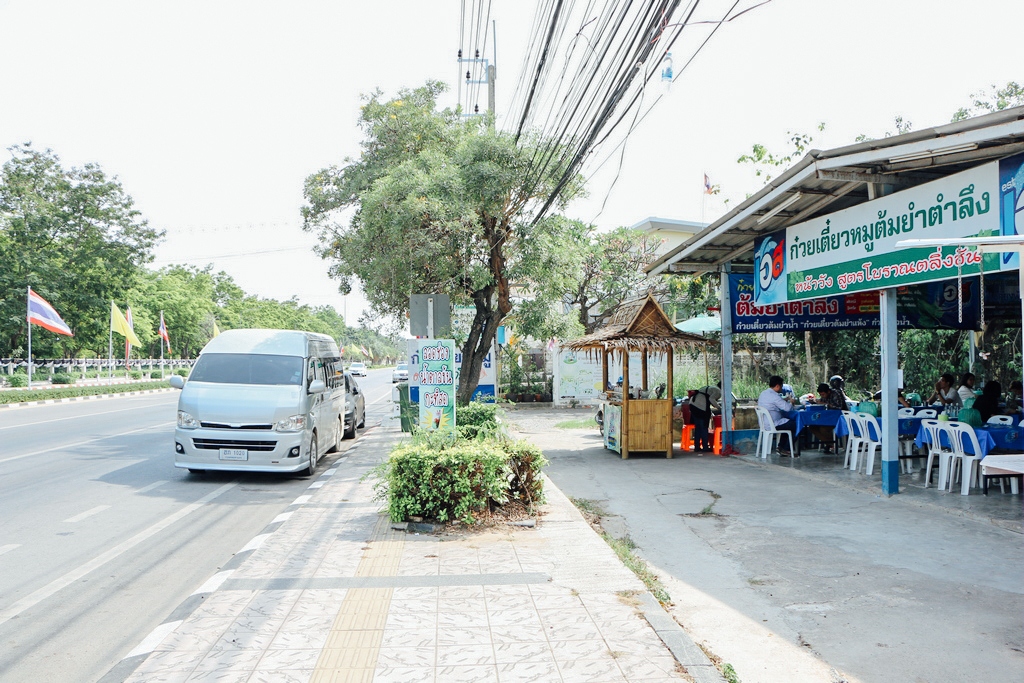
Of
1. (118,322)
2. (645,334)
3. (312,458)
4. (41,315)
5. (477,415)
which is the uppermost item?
(118,322)

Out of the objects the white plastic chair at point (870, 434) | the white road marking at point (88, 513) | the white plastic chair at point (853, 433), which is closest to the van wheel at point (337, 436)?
the white road marking at point (88, 513)

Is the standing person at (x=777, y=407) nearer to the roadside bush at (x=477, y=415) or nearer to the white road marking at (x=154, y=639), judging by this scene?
the roadside bush at (x=477, y=415)

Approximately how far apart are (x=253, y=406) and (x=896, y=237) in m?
8.75

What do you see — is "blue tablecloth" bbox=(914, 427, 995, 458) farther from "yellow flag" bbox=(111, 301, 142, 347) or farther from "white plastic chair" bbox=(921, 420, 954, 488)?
"yellow flag" bbox=(111, 301, 142, 347)

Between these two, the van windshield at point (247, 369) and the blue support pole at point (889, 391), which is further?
the van windshield at point (247, 369)

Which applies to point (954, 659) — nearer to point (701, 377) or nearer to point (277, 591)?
point (277, 591)

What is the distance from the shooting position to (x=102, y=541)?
23.3ft

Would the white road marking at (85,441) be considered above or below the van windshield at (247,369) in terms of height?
below

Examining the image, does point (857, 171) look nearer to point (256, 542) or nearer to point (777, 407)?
point (777, 407)

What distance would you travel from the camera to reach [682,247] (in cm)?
1371

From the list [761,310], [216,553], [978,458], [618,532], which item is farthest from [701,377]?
[216,553]

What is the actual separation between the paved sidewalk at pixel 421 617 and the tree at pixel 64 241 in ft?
117

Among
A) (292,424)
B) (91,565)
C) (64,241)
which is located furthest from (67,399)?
(91,565)

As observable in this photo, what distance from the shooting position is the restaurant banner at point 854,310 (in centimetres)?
1330
